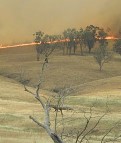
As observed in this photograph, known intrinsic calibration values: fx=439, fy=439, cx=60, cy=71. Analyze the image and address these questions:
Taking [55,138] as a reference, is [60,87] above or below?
below

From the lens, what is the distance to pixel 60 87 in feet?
187

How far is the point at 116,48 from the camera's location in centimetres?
16050

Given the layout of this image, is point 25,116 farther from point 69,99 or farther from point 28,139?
point 69,99

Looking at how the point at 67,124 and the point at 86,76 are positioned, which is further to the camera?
the point at 86,76

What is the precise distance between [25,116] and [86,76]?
6953 cm

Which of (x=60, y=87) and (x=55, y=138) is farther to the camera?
(x=60, y=87)

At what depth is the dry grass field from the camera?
118 feet

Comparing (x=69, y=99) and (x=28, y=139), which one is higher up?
(x=28, y=139)

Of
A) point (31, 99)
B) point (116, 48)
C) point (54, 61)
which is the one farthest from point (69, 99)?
point (116, 48)

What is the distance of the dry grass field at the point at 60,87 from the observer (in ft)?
118

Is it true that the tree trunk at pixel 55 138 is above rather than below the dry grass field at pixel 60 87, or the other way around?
above

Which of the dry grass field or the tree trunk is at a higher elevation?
the tree trunk

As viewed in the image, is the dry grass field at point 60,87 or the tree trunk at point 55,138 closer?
the tree trunk at point 55,138

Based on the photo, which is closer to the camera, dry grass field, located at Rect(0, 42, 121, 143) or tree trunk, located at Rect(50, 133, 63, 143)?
tree trunk, located at Rect(50, 133, 63, 143)
